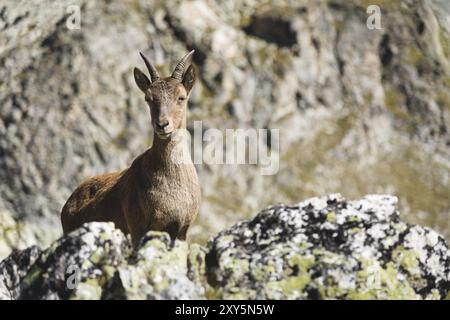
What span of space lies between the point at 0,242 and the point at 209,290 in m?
87.4

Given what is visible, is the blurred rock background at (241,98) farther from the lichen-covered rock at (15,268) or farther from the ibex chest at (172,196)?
the lichen-covered rock at (15,268)

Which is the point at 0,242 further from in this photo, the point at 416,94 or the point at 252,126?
the point at 416,94

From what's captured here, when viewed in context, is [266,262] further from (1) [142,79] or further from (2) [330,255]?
(1) [142,79]

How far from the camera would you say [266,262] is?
1305cm

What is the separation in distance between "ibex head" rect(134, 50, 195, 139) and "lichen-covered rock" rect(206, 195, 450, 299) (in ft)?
12.8

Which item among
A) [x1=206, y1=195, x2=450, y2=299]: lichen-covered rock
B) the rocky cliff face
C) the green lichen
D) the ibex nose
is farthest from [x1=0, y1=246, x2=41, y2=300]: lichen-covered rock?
the green lichen

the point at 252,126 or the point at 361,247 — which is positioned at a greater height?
the point at 361,247

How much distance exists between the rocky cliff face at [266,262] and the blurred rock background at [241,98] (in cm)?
8737

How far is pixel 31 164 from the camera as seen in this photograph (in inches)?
4333

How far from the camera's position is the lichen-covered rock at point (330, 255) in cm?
1267

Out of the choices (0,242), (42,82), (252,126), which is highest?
(42,82)

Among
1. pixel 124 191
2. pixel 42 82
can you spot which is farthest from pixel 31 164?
pixel 124 191

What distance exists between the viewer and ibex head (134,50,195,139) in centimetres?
1766

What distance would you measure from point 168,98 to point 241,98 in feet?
344
